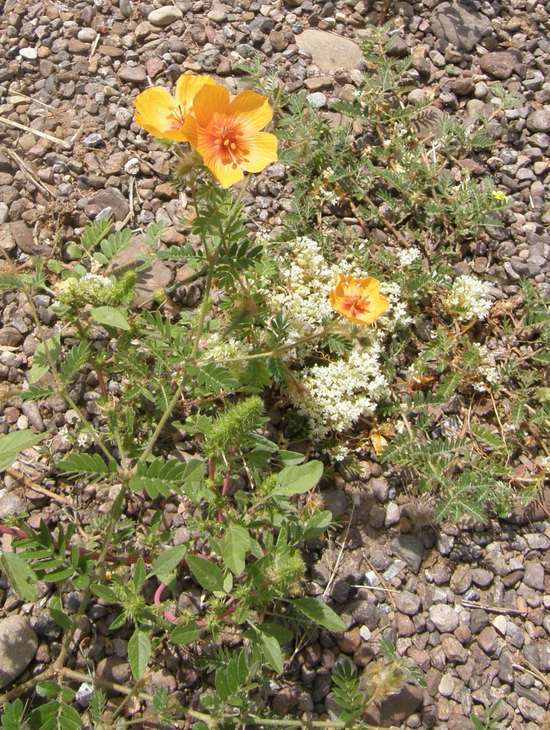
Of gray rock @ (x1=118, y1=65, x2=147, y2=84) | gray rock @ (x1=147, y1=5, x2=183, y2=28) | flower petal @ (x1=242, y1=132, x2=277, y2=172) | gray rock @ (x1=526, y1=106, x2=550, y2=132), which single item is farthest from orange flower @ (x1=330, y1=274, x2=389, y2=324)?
gray rock @ (x1=147, y1=5, x2=183, y2=28)

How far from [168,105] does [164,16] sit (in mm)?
1669

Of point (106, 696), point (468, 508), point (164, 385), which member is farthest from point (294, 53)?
point (106, 696)

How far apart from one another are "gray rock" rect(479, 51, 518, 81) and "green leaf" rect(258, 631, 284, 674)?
3.29 m

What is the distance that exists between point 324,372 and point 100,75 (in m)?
1.99

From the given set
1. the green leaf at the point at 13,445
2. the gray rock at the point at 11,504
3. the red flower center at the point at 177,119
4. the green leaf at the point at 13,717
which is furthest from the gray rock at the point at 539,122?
the green leaf at the point at 13,717

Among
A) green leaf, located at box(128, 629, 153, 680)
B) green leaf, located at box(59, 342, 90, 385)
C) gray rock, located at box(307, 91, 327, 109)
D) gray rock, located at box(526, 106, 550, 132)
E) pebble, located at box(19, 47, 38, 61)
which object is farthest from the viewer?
gray rock, located at box(526, 106, 550, 132)

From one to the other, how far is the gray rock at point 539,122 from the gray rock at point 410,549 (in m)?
2.37

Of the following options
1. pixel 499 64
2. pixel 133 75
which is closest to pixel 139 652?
pixel 133 75

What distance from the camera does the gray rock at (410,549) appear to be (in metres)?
2.78

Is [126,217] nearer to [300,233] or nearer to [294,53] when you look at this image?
[300,233]

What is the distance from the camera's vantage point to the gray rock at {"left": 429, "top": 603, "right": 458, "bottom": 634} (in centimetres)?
268

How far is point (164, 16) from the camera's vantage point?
144 inches

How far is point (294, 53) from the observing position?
3.73 metres

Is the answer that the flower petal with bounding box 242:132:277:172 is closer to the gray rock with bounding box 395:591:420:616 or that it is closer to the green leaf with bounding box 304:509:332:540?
the green leaf with bounding box 304:509:332:540
